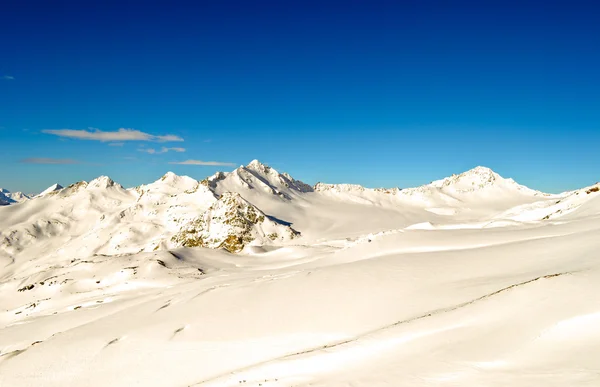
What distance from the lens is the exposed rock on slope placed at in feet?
422

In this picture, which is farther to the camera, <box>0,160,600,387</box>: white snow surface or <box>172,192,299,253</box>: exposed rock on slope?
<box>172,192,299,253</box>: exposed rock on slope

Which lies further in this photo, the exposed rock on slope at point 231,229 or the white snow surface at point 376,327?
the exposed rock on slope at point 231,229

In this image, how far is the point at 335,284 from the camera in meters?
30.3

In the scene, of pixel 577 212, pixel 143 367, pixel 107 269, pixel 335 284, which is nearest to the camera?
pixel 143 367

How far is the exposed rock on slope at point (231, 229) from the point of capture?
128m

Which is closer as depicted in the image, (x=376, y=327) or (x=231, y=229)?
(x=376, y=327)

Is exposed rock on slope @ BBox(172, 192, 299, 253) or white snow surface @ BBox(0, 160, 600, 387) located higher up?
exposed rock on slope @ BBox(172, 192, 299, 253)

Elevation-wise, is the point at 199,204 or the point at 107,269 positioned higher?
the point at 199,204

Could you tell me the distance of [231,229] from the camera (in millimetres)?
131875

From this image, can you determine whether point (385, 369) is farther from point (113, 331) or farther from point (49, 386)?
point (113, 331)

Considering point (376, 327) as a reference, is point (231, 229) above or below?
above

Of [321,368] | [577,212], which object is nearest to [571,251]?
[321,368]

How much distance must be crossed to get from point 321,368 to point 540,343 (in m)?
9.79

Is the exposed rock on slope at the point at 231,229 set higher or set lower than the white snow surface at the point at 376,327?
higher
